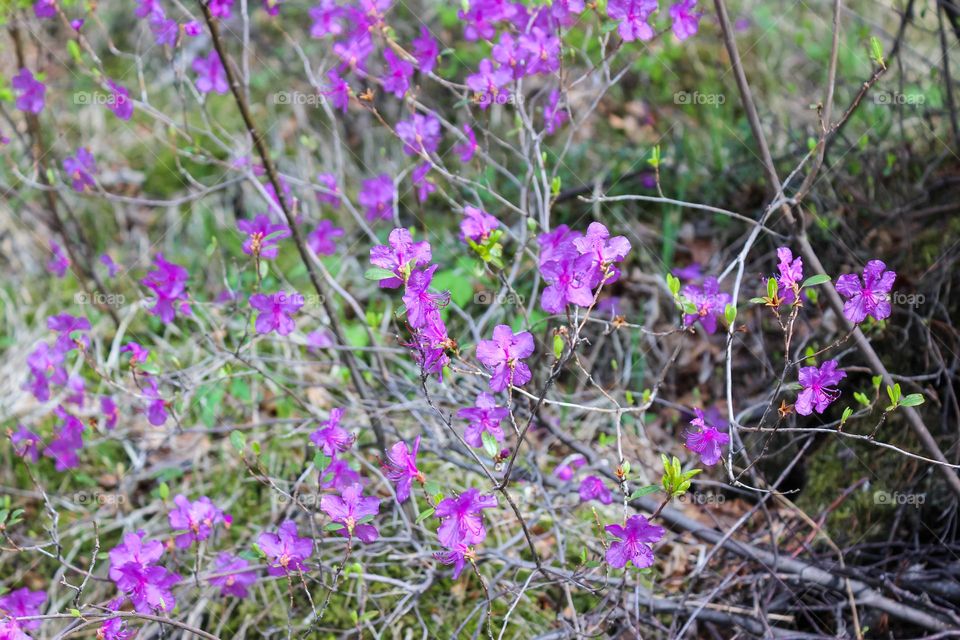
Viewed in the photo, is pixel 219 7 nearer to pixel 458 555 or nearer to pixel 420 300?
pixel 420 300

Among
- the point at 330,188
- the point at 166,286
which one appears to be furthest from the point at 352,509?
the point at 330,188

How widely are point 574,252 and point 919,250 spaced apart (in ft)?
5.10

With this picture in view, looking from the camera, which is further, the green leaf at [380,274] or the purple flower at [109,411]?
the purple flower at [109,411]

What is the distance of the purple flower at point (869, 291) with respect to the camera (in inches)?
58.4

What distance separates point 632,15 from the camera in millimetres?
1898

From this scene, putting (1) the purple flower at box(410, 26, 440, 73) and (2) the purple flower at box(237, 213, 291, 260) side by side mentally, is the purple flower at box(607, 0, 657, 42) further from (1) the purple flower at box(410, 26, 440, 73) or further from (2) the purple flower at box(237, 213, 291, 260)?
(2) the purple flower at box(237, 213, 291, 260)

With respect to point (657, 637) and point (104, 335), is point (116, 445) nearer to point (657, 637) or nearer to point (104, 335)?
point (104, 335)

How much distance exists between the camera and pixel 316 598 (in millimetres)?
2201

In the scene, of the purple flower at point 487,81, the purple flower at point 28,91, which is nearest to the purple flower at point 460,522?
the purple flower at point 487,81

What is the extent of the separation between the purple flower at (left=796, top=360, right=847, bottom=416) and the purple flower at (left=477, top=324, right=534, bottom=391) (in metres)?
0.50

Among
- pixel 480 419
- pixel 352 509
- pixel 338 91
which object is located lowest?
pixel 352 509

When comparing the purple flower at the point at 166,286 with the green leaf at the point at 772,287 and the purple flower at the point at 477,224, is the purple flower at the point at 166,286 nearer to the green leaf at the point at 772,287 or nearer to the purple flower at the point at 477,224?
the purple flower at the point at 477,224

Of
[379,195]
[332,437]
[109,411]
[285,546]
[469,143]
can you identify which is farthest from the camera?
[379,195]

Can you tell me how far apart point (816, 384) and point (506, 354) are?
1.90 feet
